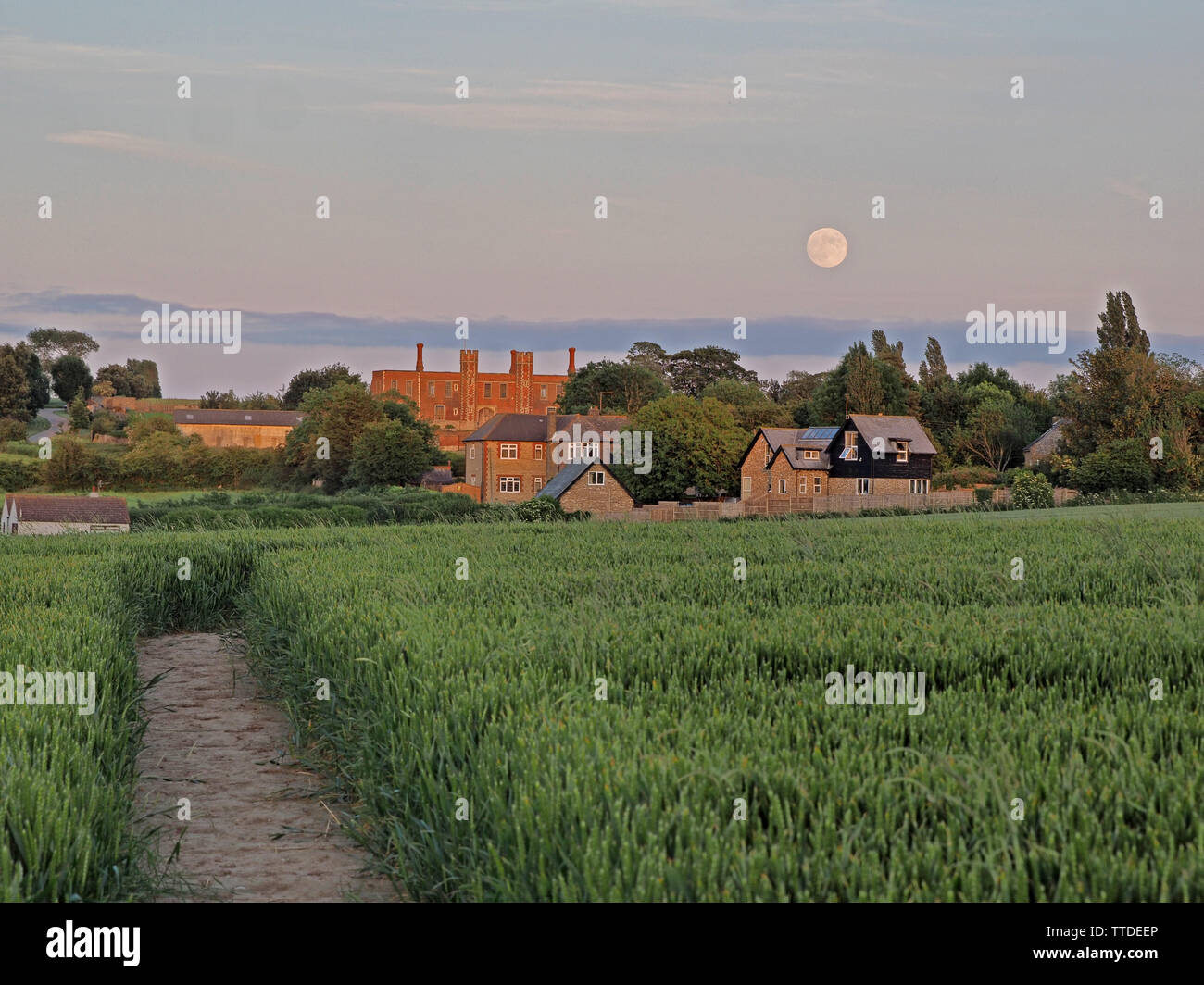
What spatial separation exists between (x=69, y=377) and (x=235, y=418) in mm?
18162

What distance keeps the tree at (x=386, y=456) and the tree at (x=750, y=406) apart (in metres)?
23.6

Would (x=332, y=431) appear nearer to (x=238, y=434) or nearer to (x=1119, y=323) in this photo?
(x=238, y=434)

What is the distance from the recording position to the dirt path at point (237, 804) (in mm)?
5836

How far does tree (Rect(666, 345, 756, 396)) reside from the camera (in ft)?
396

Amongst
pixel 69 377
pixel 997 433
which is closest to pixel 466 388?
pixel 69 377

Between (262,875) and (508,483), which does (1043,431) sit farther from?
(262,875)

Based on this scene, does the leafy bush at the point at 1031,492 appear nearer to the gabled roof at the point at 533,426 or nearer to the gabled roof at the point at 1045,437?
the gabled roof at the point at 1045,437

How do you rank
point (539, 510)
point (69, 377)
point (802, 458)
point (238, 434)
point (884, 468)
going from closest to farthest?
point (539, 510) → point (884, 468) → point (802, 458) → point (69, 377) → point (238, 434)

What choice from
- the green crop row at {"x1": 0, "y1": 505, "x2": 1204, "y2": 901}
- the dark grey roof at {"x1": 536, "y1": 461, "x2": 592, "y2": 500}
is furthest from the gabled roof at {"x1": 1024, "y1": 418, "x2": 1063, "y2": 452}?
the green crop row at {"x1": 0, "y1": 505, "x2": 1204, "y2": 901}

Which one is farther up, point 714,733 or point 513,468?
point 714,733

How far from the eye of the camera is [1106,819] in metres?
3.79

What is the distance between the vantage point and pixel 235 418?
114812 millimetres

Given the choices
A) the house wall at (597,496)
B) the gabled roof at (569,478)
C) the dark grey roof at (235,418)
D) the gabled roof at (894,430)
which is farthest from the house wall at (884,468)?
the dark grey roof at (235,418)
